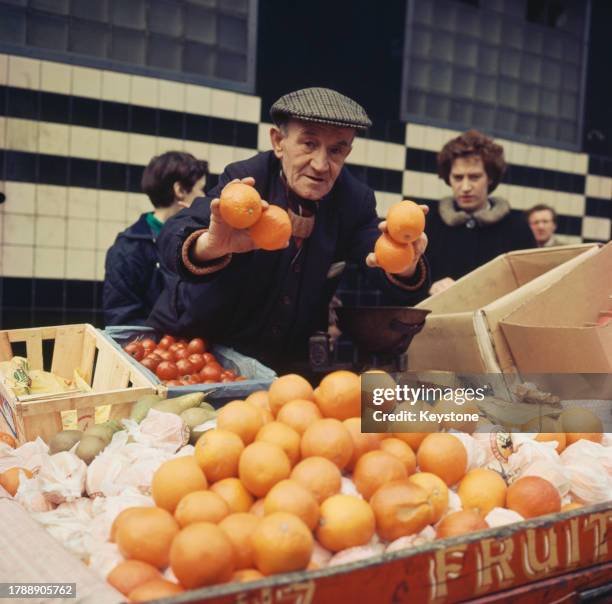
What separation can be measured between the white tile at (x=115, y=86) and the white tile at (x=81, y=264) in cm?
107

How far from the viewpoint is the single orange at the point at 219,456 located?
1218mm

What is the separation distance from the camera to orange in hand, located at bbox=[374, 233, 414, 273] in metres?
1.97

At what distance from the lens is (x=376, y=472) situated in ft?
3.90

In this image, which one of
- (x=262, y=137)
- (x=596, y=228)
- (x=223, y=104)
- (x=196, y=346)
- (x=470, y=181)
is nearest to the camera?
(x=196, y=346)

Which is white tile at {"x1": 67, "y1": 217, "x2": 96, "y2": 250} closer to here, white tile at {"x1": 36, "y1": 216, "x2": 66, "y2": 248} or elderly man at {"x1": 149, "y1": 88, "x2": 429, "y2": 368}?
white tile at {"x1": 36, "y1": 216, "x2": 66, "y2": 248}

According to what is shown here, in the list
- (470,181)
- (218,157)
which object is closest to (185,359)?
(470,181)

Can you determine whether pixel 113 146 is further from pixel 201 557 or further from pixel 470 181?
pixel 201 557

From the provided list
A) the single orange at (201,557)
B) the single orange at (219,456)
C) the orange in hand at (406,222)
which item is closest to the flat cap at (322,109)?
the orange in hand at (406,222)

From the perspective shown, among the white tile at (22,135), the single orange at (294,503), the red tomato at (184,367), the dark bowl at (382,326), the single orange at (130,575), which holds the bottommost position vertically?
the single orange at (130,575)

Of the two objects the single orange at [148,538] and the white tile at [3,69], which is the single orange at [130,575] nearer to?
the single orange at [148,538]

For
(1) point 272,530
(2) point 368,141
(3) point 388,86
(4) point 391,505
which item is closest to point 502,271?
(4) point 391,505

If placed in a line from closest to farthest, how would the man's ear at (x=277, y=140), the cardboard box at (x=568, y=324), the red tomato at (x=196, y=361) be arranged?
1. the cardboard box at (x=568, y=324)
2. the man's ear at (x=277, y=140)
3. the red tomato at (x=196, y=361)

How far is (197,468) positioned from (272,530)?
0.28 meters

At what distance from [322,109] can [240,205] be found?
1.45 feet
